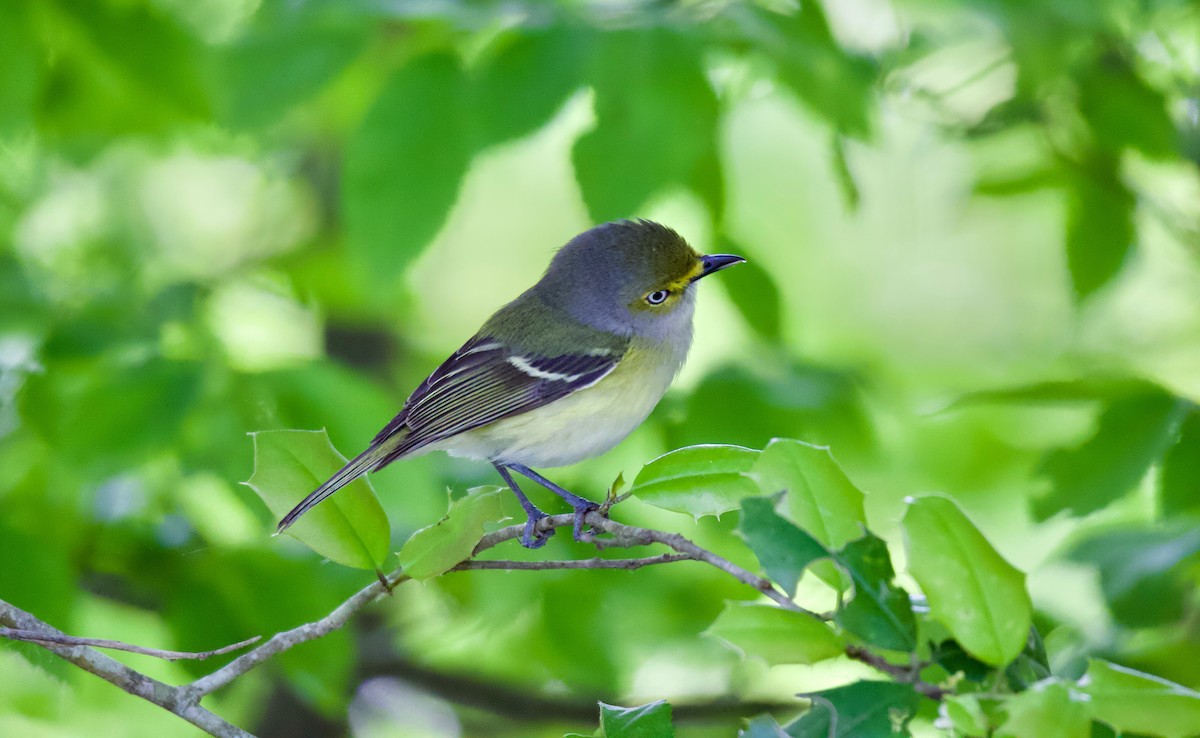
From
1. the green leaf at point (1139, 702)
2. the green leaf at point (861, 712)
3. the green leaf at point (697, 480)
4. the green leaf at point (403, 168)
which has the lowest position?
the green leaf at point (1139, 702)

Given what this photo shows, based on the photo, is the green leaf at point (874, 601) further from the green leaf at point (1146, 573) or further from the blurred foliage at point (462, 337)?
the green leaf at point (1146, 573)

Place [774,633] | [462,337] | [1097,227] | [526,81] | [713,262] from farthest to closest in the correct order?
[462,337] → [1097,227] → [526,81] → [713,262] → [774,633]

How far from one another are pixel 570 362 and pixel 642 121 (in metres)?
0.47

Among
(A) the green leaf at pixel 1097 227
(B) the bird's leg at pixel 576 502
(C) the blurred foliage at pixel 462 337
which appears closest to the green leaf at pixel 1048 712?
(C) the blurred foliage at pixel 462 337

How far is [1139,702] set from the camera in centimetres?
103

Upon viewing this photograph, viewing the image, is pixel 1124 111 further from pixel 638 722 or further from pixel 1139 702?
pixel 638 722

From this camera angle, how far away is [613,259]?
76.2 inches

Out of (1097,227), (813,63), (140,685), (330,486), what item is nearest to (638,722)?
(330,486)

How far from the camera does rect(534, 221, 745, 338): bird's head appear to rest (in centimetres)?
186

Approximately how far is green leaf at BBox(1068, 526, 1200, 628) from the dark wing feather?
1038 mm

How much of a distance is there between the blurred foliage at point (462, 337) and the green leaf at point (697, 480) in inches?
0.4

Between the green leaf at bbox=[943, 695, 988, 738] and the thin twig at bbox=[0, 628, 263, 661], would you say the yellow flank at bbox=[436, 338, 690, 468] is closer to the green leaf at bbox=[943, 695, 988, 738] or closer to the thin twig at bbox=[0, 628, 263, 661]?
the thin twig at bbox=[0, 628, 263, 661]

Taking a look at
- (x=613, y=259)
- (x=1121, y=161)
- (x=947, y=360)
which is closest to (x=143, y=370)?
(x=613, y=259)

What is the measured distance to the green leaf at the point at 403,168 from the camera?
211 centimetres
